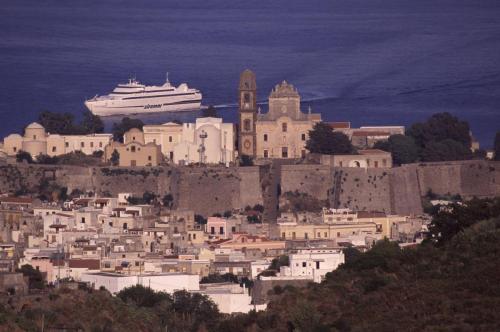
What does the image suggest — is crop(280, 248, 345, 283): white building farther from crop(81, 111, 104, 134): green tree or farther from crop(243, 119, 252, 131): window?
crop(81, 111, 104, 134): green tree

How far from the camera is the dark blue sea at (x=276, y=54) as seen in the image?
78.6m

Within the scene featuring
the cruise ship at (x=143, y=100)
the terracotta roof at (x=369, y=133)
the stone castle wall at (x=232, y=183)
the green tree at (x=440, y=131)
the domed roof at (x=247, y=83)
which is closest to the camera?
the stone castle wall at (x=232, y=183)

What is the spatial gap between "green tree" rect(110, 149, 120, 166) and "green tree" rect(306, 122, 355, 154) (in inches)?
170

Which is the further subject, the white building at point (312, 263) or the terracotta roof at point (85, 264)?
the terracotta roof at point (85, 264)

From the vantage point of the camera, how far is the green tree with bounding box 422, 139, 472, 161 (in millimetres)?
58562

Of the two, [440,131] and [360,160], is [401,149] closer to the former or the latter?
[360,160]

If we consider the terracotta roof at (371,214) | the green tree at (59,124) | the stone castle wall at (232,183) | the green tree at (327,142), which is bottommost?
the terracotta roof at (371,214)

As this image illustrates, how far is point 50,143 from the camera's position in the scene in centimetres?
5934

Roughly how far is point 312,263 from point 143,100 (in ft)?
124

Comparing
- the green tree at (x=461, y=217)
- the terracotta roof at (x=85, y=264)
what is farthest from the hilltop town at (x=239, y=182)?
the green tree at (x=461, y=217)

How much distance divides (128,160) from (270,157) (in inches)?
135

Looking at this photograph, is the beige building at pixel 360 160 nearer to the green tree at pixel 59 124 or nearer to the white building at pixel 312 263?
the green tree at pixel 59 124

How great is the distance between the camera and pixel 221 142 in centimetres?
5819

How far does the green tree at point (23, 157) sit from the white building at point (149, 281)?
18998 millimetres
